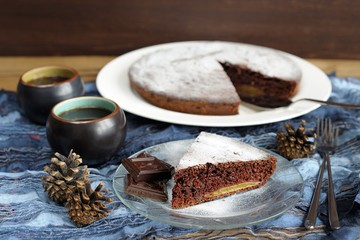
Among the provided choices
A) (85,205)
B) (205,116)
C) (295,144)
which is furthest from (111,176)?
(295,144)

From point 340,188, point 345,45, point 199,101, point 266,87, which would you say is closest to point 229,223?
point 340,188

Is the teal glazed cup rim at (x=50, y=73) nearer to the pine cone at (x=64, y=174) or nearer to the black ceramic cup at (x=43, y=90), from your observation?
the black ceramic cup at (x=43, y=90)

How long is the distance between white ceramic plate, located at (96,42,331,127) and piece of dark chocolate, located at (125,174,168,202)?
0.56 meters

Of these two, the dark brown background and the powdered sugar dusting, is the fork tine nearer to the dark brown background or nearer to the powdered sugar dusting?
the powdered sugar dusting

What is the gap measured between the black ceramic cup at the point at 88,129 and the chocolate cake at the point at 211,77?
0.45m

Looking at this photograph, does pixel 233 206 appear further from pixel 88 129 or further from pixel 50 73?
pixel 50 73

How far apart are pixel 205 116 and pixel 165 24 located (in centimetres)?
134

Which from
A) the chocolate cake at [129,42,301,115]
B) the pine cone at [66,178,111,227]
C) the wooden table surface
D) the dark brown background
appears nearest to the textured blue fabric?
the pine cone at [66,178,111,227]

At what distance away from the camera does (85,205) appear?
1690 mm

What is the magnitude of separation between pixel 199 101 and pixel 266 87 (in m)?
0.55

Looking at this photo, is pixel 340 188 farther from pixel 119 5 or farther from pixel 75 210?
pixel 119 5

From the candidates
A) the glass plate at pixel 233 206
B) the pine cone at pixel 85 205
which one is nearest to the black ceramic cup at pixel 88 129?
the glass plate at pixel 233 206

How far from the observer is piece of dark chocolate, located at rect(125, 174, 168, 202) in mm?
1729

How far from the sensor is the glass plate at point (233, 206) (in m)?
1.62
